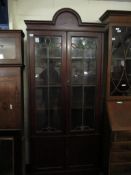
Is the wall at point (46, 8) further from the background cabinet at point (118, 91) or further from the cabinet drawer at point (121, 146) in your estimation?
the cabinet drawer at point (121, 146)

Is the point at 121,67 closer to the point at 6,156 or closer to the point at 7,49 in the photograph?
the point at 7,49

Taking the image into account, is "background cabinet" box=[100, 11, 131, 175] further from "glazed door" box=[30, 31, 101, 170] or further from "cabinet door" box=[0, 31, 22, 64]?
"cabinet door" box=[0, 31, 22, 64]

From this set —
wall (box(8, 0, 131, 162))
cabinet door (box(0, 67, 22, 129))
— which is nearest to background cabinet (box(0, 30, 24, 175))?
cabinet door (box(0, 67, 22, 129))

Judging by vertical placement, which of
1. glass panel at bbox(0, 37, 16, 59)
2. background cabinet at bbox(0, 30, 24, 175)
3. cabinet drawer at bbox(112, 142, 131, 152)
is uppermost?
glass panel at bbox(0, 37, 16, 59)

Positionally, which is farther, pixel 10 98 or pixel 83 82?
pixel 83 82

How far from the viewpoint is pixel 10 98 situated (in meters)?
2.54

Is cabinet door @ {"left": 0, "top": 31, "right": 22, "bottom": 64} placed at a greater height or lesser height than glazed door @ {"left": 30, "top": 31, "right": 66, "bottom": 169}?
greater

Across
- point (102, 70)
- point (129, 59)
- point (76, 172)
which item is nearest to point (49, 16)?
point (102, 70)

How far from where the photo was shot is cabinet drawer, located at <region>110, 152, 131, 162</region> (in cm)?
261

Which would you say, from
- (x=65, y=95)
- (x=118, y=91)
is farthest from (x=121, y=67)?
(x=65, y=95)

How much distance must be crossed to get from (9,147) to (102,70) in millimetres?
1561

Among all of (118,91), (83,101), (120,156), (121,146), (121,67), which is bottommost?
(120,156)

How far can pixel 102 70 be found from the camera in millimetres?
2750

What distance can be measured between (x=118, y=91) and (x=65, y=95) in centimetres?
71
